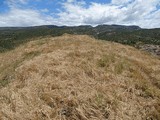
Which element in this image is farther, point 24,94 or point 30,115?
point 24,94

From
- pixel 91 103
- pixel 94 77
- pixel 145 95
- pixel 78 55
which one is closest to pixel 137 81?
pixel 145 95

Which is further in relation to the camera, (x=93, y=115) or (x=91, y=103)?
(x=91, y=103)

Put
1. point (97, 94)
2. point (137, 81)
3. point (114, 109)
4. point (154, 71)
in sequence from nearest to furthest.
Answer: point (114, 109)
point (97, 94)
point (137, 81)
point (154, 71)

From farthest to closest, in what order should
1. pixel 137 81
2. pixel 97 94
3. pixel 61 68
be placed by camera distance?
pixel 61 68
pixel 137 81
pixel 97 94

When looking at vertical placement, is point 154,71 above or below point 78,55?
below

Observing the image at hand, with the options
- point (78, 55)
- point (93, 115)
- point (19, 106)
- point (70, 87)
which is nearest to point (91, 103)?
point (93, 115)

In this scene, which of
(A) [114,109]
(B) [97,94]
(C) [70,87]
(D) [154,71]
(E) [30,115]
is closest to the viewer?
(E) [30,115]

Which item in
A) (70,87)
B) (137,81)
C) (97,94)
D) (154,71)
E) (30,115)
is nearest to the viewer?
(30,115)

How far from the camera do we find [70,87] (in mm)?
6344

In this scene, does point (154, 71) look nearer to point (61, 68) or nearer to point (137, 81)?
point (137, 81)

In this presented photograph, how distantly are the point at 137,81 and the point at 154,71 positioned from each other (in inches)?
95.5

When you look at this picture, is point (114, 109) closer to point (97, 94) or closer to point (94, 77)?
point (97, 94)

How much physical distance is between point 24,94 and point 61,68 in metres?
2.12

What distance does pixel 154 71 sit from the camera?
928 cm
